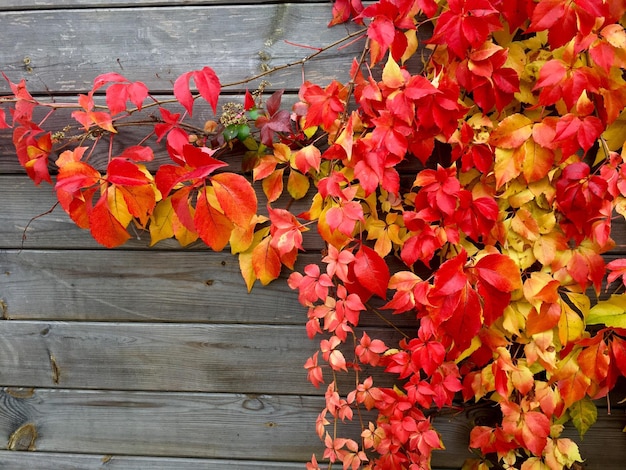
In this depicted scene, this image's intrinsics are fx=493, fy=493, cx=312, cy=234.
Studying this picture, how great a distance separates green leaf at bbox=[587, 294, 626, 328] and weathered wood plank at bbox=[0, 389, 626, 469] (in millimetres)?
383

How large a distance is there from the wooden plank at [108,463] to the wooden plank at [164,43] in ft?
2.98

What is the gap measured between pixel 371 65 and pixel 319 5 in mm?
179

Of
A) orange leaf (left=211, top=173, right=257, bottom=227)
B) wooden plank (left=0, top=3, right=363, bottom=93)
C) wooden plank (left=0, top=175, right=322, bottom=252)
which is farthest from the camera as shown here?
wooden plank (left=0, top=175, right=322, bottom=252)

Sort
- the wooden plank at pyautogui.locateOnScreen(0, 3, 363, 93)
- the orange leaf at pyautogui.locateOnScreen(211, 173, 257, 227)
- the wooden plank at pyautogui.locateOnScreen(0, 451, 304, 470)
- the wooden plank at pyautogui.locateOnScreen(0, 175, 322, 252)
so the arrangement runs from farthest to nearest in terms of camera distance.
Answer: the wooden plank at pyautogui.locateOnScreen(0, 451, 304, 470)
the wooden plank at pyautogui.locateOnScreen(0, 175, 322, 252)
the wooden plank at pyautogui.locateOnScreen(0, 3, 363, 93)
the orange leaf at pyautogui.locateOnScreen(211, 173, 257, 227)

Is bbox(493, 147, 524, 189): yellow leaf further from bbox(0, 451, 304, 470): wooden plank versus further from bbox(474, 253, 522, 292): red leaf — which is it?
bbox(0, 451, 304, 470): wooden plank

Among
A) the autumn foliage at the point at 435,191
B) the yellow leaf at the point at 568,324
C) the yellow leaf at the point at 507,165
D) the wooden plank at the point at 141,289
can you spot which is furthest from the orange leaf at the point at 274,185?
the yellow leaf at the point at 568,324

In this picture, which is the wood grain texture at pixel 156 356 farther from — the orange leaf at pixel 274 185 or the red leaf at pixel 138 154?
the red leaf at pixel 138 154

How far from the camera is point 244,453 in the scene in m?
1.23

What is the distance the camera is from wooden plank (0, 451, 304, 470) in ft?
4.06

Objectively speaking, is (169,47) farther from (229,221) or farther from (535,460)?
(535,460)

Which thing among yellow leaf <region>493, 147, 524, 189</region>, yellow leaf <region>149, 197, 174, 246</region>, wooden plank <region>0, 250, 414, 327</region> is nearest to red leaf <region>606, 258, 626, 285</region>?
yellow leaf <region>493, 147, 524, 189</region>

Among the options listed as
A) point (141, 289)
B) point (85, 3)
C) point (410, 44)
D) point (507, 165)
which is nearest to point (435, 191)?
point (507, 165)

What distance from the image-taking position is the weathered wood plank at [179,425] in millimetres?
1192

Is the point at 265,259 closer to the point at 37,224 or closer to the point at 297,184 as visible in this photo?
the point at 297,184
